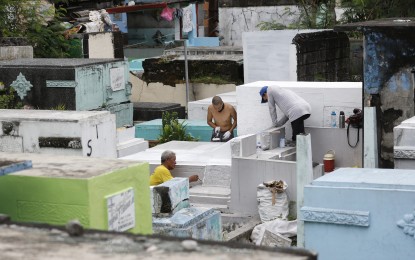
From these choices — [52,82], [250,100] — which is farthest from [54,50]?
[250,100]

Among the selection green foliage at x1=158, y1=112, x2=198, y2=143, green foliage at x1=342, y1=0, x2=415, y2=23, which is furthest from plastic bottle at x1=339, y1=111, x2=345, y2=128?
green foliage at x1=342, y1=0, x2=415, y2=23

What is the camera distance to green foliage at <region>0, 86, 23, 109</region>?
17766 millimetres

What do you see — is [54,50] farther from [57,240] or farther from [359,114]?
[57,240]

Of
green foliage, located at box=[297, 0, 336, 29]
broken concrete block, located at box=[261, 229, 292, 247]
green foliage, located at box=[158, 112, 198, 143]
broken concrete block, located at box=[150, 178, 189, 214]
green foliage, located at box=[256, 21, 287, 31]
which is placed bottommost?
broken concrete block, located at box=[261, 229, 292, 247]

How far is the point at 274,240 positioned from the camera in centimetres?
1177

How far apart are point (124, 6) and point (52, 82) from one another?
17220 millimetres

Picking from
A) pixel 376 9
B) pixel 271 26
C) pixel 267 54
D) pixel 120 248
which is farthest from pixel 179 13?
pixel 120 248

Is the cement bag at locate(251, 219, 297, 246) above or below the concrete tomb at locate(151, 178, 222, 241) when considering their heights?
below

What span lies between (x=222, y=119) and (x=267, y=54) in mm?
5744

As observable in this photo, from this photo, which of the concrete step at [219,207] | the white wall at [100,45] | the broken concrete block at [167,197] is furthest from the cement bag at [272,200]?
the white wall at [100,45]

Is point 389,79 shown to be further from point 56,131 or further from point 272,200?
point 56,131

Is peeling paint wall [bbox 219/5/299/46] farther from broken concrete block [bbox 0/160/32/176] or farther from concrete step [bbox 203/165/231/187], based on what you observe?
broken concrete block [bbox 0/160/32/176]

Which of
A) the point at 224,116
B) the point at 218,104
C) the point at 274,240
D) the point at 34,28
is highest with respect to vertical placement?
the point at 34,28

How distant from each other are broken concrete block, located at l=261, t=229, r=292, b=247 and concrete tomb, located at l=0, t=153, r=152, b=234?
160 inches
